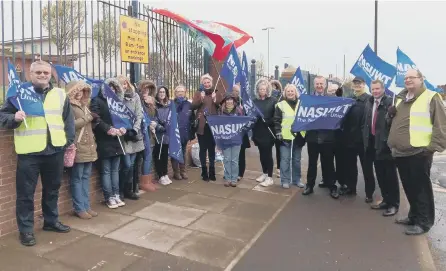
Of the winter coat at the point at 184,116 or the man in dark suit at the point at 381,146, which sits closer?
the man in dark suit at the point at 381,146

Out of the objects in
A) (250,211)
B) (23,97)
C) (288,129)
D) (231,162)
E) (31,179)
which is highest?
(23,97)

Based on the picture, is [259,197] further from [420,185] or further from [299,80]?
[299,80]

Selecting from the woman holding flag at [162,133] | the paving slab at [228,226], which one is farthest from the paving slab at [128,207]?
the woman holding flag at [162,133]

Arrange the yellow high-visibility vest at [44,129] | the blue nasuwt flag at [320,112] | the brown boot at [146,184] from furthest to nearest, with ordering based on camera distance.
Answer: the brown boot at [146,184] → the blue nasuwt flag at [320,112] → the yellow high-visibility vest at [44,129]

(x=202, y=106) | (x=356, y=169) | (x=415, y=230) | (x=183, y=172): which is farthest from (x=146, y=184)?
(x=415, y=230)

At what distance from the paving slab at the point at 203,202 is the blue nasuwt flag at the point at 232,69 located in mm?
2136

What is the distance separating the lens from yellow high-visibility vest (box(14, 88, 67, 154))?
3992 mm

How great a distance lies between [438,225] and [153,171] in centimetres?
449

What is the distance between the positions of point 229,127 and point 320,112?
5.07 feet

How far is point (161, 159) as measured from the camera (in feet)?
22.2

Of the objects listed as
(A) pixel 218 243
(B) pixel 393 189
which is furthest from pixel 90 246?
(B) pixel 393 189

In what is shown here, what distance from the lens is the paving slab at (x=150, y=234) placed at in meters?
4.21

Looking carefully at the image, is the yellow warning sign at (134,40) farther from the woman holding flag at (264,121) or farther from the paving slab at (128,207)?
the paving slab at (128,207)

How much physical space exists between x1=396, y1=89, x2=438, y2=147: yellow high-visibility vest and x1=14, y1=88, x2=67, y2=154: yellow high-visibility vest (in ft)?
13.3
